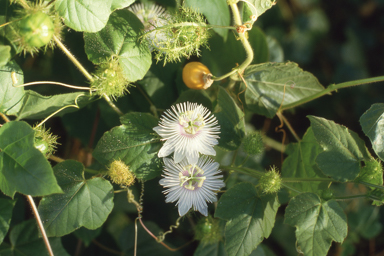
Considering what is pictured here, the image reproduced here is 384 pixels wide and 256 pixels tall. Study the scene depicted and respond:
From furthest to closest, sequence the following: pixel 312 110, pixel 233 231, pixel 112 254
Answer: pixel 312 110
pixel 112 254
pixel 233 231

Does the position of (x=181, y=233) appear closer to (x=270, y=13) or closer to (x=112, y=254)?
(x=112, y=254)

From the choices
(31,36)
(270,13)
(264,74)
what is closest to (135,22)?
(31,36)

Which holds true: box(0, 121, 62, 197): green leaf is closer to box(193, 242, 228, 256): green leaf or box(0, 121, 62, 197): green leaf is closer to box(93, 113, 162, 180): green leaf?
box(93, 113, 162, 180): green leaf

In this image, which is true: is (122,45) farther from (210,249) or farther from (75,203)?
(210,249)

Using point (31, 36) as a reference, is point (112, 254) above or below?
below

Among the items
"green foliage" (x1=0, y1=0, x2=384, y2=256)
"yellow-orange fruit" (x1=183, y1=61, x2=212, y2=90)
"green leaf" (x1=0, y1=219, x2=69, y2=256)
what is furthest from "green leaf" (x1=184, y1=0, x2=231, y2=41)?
"green leaf" (x1=0, y1=219, x2=69, y2=256)

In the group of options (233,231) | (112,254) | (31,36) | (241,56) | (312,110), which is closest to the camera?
(31,36)
